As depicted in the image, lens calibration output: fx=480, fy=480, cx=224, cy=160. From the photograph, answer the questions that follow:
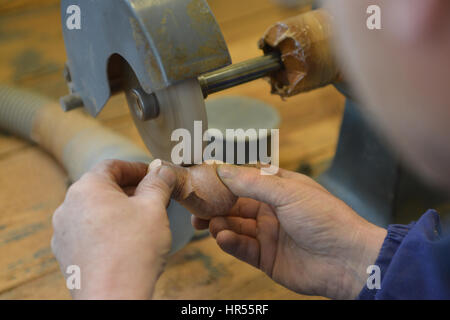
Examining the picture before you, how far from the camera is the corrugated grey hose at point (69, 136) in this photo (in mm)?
1038

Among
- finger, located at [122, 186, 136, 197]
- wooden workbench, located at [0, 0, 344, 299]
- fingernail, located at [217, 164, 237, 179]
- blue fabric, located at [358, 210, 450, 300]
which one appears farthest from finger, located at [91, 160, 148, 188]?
blue fabric, located at [358, 210, 450, 300]

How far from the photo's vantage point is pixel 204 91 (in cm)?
73

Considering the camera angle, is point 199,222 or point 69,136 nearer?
point 199,222

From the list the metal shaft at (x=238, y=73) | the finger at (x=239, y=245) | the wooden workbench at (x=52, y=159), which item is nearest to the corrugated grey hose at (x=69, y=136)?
the wooden workbench at (x=52, y=159)

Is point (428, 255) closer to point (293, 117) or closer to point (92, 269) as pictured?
point (92, 269)

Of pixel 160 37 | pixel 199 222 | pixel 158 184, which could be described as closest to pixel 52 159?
pixel 199 222

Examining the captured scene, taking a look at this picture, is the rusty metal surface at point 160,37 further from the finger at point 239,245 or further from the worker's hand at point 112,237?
the finger at point 239,245

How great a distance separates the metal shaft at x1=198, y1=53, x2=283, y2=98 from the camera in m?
0.74

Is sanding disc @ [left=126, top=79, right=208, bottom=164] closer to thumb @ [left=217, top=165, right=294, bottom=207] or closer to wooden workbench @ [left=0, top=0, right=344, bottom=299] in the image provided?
thumb @ [left=217, top=165, right=294, bottom=207]

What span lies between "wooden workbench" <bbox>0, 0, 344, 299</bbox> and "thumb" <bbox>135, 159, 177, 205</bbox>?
0.29 meters

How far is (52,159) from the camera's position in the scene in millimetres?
1210

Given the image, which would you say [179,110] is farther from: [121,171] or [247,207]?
[247,207]

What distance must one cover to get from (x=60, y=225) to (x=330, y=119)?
0.90 meters

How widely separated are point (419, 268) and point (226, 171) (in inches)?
11.2
